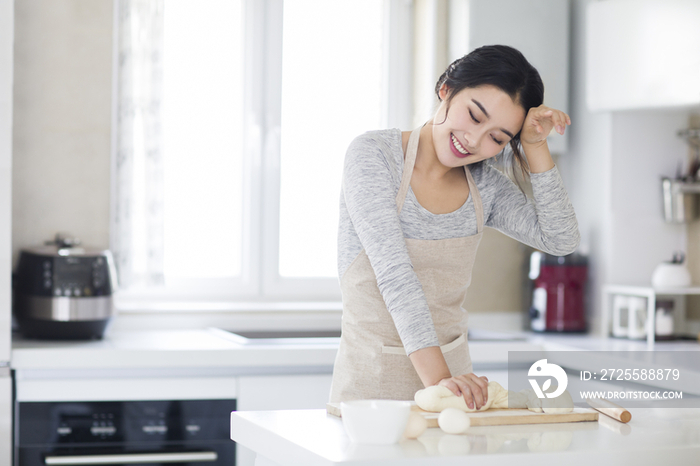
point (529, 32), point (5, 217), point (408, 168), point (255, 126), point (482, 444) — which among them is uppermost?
point (529, 32)

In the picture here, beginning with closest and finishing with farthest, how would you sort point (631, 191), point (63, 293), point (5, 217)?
point (5, 217)
point (63, 293)
point (631, 191)

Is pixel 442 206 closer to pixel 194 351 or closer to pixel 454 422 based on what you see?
pixel 454 422

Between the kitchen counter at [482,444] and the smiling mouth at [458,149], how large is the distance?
48 cm

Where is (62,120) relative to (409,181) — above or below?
above

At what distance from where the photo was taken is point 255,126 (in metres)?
2.64

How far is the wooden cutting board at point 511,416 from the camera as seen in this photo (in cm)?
99

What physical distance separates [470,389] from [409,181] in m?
0.42

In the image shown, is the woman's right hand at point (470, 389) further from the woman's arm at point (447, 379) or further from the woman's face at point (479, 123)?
the woman's face at point (479, 123)

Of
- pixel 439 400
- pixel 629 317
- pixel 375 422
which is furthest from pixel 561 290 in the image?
pixel 375 422

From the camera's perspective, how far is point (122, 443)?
1.96m

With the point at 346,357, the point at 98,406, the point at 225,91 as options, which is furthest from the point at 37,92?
the point at 346,357

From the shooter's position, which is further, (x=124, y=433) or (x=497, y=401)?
(x=124, y=433)

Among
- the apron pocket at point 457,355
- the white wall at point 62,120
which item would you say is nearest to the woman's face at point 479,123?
the apron pocket at point 457,355

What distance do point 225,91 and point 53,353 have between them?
3.74ft
